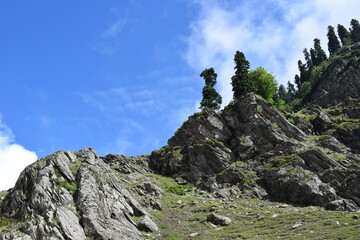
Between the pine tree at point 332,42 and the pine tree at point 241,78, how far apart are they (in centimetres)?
8837

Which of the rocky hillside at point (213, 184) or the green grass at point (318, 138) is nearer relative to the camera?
the rocky hillside at point (213, 184)

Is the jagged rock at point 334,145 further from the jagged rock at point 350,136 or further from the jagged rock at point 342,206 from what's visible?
the jagged rock at point 342,206

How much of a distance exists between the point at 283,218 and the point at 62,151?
2862 cm

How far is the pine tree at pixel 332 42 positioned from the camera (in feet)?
497

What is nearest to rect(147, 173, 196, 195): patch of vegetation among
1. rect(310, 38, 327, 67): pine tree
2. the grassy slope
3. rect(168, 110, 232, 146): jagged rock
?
the grassy slope

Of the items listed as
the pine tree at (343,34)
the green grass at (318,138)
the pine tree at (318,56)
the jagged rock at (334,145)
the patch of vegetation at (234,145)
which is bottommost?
the jagged rock at (334,145)

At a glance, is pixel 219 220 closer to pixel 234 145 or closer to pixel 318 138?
pixel 234 145

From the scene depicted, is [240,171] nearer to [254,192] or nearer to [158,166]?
[254,192]

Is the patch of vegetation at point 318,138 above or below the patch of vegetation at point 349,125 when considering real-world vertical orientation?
below

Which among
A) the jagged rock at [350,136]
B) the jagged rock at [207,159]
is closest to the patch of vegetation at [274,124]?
the jagged rock at [207,159]

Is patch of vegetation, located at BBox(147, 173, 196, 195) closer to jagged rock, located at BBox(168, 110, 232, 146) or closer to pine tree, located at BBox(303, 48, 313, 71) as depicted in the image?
jagged rock, located at BBox(168, 110, 232, 146)

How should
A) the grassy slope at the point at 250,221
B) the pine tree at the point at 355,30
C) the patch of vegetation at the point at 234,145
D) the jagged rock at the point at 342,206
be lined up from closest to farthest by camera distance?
the grassy slope at the point at 250,221 → the jagged rock at the point at 342,206 → the patch of vegetation at the point at 234,145 → the pine tree at the point at 355,30

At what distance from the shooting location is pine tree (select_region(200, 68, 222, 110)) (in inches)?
3349

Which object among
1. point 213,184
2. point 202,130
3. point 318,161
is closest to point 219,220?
point 213,184
